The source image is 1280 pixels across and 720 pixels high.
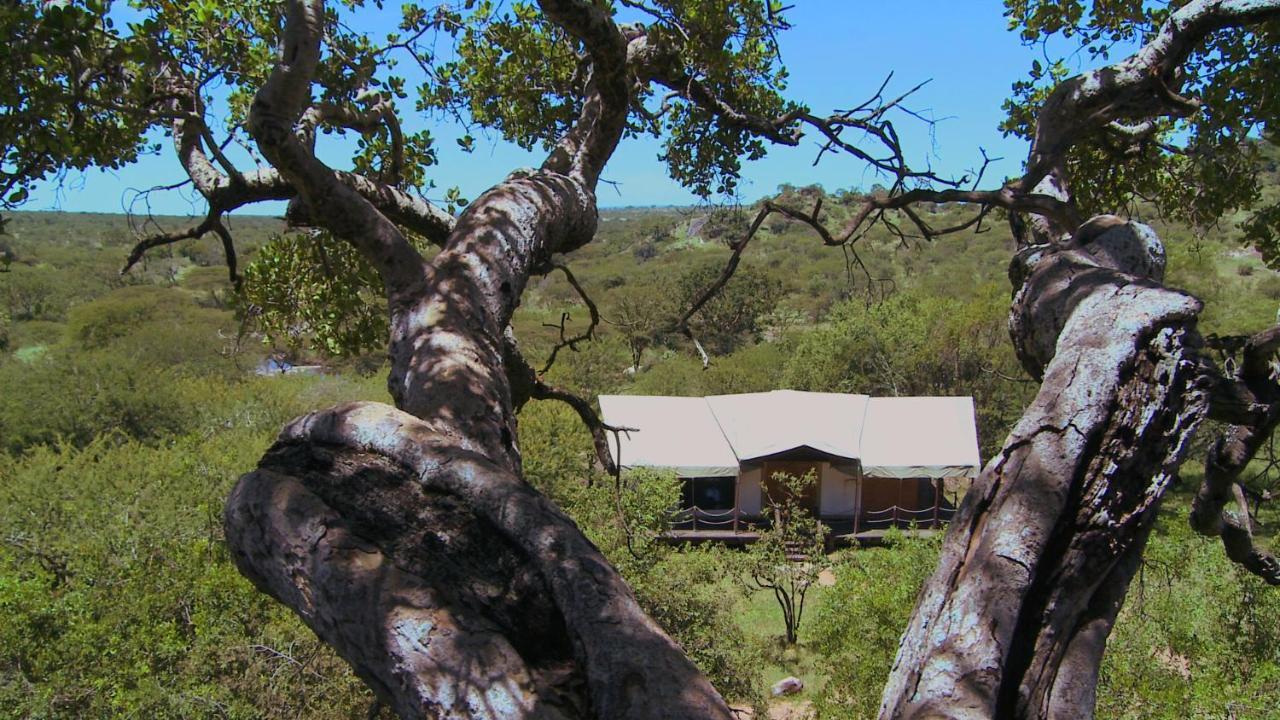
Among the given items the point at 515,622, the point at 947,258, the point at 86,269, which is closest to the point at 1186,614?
the point at 515,622

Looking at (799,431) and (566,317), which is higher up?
(566,317)

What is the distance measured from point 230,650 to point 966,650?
28.5ft

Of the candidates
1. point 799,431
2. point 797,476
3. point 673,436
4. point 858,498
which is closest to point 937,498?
point 858,498

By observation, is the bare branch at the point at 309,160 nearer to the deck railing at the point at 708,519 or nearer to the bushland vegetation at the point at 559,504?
the bushland vegetation at the point at 559,504

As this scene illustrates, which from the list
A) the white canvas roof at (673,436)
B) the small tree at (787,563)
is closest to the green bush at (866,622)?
the small tree at (787,563)

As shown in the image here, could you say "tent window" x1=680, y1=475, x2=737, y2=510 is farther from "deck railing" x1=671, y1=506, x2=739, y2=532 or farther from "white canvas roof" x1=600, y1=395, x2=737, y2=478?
"white canvas roof" x1=600, y1=395, x2=737, y2=478

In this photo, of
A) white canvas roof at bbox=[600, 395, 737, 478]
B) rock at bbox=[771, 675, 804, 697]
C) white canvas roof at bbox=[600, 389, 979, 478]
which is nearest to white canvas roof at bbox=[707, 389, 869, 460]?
white canvas roof at bbox=[600, 389, 979, 478]

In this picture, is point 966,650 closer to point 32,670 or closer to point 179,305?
point 32,670

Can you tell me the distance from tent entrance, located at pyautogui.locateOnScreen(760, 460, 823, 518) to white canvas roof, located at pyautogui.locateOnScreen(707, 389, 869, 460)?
77 centimetres

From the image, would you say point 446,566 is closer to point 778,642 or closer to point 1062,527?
point 1062,527

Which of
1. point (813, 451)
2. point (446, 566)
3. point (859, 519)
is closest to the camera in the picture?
point (446, 566)

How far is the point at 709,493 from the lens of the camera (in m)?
20.1

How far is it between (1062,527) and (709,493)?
18510 millimetres

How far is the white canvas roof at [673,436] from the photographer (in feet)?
60.6
